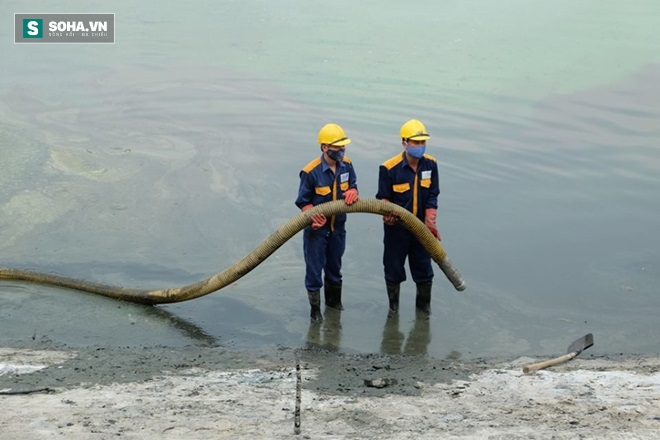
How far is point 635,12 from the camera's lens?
19.5 meters

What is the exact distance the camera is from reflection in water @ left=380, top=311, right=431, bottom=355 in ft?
26.8

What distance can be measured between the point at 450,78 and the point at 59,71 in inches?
263

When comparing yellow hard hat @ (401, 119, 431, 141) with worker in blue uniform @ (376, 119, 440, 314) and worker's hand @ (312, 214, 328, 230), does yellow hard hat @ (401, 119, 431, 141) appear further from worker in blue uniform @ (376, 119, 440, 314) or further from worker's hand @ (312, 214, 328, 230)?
worker's hand @ (312, 214, 328, 230)

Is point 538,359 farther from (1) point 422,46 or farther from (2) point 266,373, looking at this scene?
(1) point 422,46

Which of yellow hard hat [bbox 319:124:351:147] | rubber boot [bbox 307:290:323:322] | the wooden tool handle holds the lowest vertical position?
the wooden tool handle

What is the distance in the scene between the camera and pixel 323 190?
8031 mm

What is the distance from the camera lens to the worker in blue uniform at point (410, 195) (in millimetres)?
7965

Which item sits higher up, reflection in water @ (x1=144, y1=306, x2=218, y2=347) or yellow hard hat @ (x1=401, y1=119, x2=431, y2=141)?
yellow hard hat @ (x1=401, y1=119, x2=431, y2=141)

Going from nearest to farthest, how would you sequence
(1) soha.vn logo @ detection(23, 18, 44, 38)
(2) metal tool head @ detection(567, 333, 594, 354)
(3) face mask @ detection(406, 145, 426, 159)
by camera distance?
(2) metal tool head @ detection(567, 333, 594, 354) → (3) face mask @ detection(406, 145, 426, 159) → (1) soha.vn logo @ detection(23, 18, 44, 38)

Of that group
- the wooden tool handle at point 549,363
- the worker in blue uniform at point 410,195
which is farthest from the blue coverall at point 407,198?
the wooden tool handle at point 549,363

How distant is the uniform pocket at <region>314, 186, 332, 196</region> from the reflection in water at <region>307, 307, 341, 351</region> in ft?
4.11

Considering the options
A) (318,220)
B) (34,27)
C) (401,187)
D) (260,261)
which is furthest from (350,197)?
(34,27)

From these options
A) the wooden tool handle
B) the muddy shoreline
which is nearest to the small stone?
the muddy shoreline

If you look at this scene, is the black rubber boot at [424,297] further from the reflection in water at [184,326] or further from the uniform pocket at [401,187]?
the reflection in water at [184,326]
